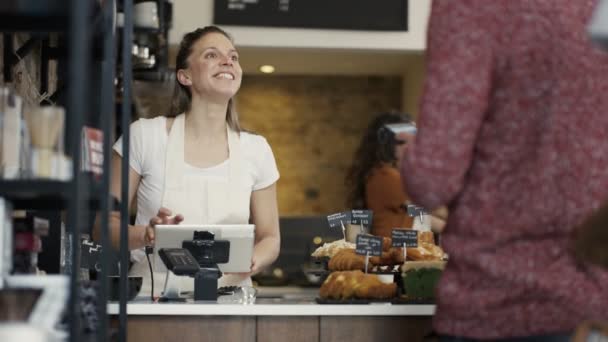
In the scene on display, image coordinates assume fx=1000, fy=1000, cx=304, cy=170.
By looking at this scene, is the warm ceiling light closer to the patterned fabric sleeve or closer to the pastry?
the pastry

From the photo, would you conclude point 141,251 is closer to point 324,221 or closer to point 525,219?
point 525,219

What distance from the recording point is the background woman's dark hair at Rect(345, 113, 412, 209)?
4766 mm

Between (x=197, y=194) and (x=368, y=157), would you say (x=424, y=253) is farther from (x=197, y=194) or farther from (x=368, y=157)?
(x=368, y=157)

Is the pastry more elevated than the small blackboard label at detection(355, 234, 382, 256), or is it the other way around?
the small blackboard label at detection(355, 234, 382, 256)

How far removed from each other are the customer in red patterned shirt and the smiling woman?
1.70m

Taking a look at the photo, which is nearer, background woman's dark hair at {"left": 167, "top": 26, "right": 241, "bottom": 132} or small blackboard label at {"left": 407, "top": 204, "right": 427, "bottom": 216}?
small blackboard label at {"left": 407, "top": 204, "right": 427, "bottom": 216}

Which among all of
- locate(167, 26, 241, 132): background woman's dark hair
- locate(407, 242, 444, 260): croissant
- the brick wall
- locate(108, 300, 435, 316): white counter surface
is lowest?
the brick wall

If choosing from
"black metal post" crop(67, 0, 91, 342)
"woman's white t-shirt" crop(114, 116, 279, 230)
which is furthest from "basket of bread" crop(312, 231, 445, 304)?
"black metal post" crop(67, 0, 91, 342)

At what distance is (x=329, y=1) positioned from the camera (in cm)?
582

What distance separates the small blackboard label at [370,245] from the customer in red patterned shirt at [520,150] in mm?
998

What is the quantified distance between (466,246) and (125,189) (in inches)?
42.2

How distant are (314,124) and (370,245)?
495cm

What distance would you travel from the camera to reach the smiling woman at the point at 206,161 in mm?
3480

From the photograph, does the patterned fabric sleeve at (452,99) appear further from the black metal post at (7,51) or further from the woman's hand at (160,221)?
the black metal post at (7,51)
